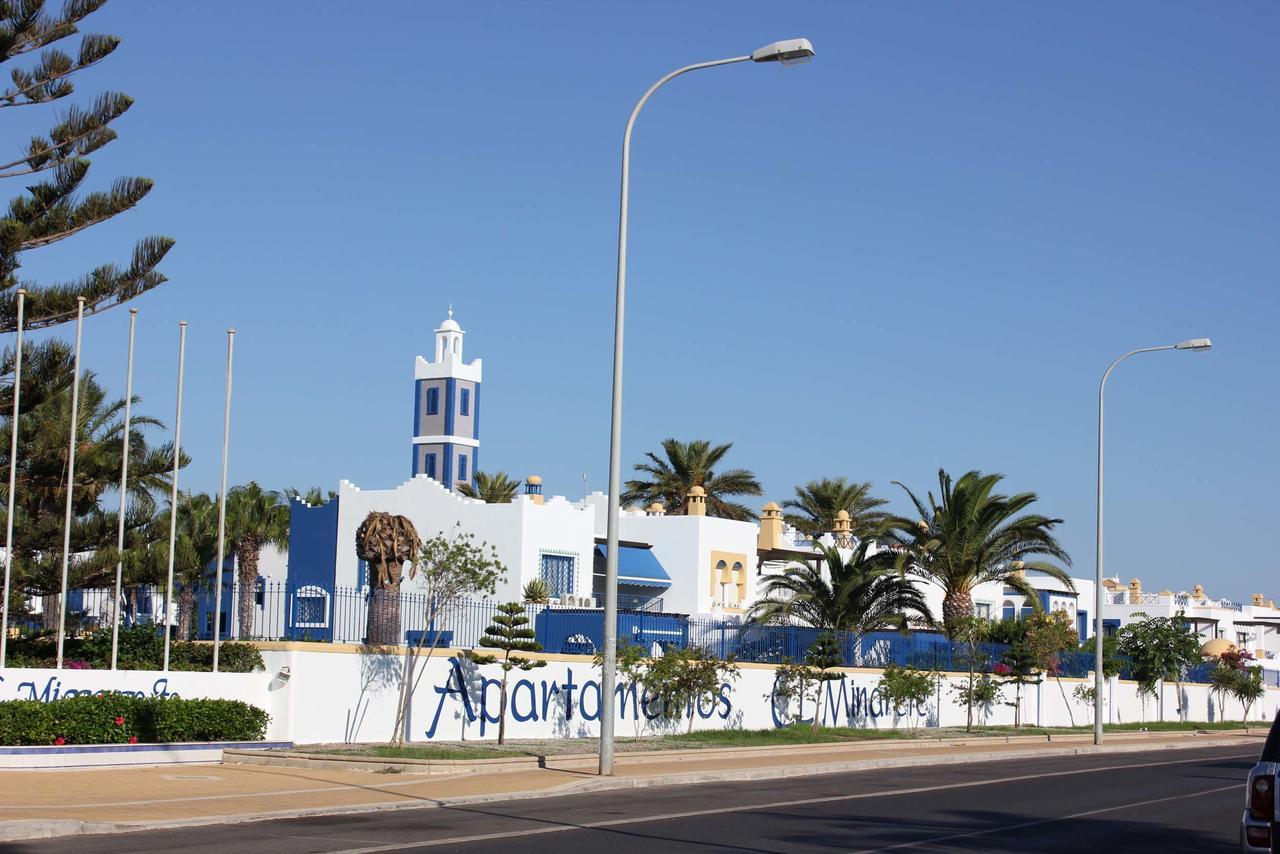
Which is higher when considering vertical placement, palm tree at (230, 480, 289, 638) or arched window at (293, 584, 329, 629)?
palm tree at (230, 480, 289, 638)

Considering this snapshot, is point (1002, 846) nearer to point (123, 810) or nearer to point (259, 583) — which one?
point (123, 810)

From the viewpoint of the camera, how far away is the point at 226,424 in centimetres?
2545

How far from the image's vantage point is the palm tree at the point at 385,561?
25812 mm

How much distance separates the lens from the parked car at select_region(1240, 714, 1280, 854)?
385 inches

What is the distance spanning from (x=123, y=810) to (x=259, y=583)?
388 inches

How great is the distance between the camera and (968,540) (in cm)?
4081

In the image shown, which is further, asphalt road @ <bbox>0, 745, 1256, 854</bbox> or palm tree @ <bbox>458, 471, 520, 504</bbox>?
palm tree @ <bbox>458, 471, 520, 504</bbox>

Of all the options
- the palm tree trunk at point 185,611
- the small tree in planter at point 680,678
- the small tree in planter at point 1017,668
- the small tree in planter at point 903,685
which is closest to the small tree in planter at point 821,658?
the small tree in planter at point 903,685

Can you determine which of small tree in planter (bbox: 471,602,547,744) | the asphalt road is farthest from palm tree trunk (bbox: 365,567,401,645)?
the asphalt road

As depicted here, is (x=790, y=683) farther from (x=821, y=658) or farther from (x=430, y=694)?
(x=430, y=694)

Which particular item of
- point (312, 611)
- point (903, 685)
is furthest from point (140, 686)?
point (903, 685)

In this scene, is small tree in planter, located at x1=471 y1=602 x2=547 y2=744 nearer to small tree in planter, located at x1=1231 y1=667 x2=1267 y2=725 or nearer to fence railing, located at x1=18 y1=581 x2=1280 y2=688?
fence railing, located at x1=18 y1=581 x2=1280 y2=688

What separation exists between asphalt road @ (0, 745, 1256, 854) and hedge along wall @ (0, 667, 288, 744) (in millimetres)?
6699

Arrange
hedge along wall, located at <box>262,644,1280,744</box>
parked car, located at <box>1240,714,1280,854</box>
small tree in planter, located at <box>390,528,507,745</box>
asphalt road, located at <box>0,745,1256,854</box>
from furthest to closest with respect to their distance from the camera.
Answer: small tree in planter, located at <box>390,528,507,745</box> < hedge along wall, located at <box>262,644,1280,744</box> < asphalt road, located at <box>0,745,1256,854</box> < parked car, located at <box>1240,714,1280,854</box>
